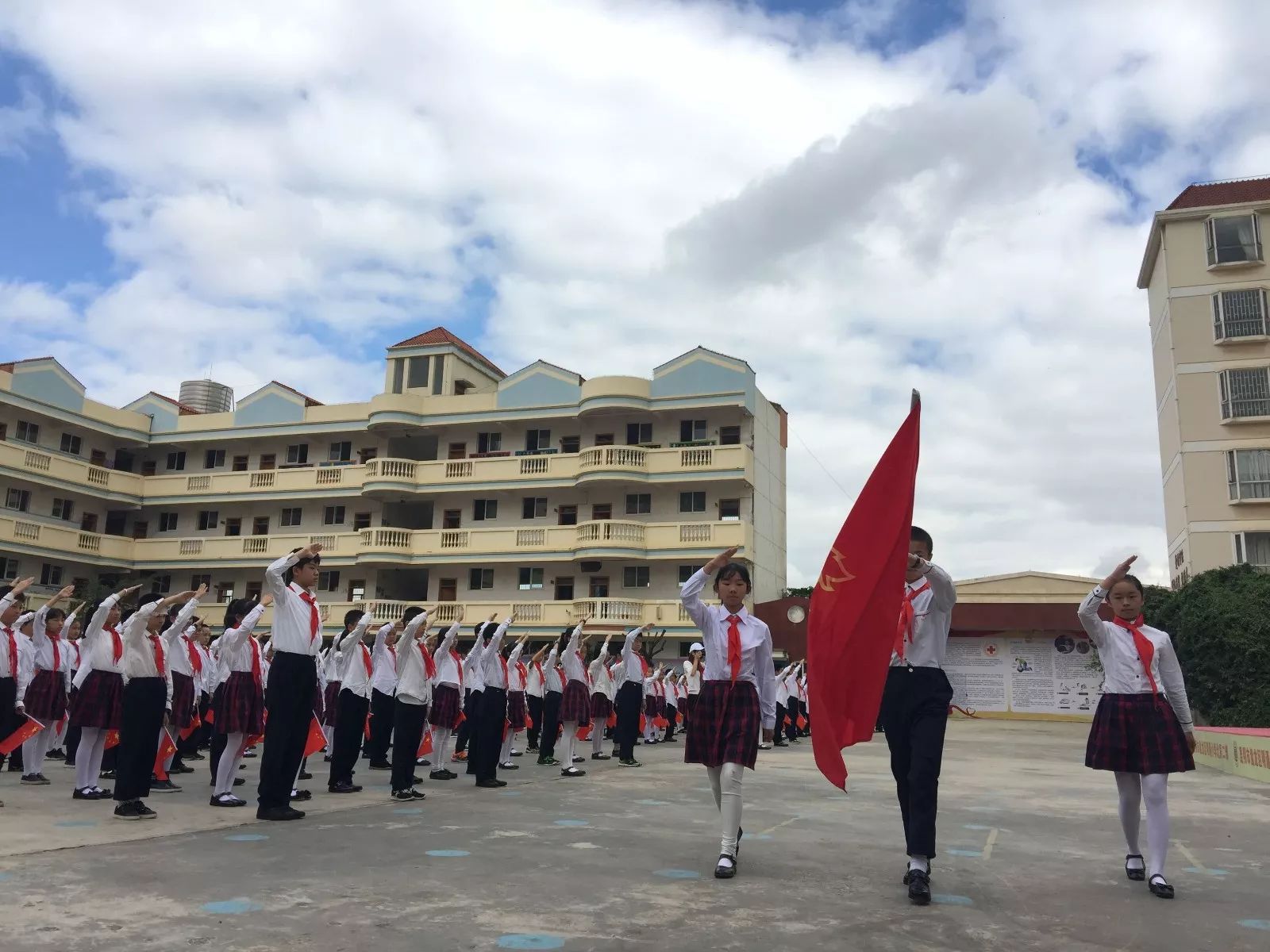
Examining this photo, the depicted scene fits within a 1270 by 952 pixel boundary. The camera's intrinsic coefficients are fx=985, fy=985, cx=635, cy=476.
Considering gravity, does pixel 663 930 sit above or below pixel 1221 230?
below

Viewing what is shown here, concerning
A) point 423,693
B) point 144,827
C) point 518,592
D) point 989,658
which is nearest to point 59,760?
point 423,693

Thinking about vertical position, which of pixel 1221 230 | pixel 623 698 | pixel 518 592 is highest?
pixel 1221 230

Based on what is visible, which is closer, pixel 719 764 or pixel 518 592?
pixel 719 764

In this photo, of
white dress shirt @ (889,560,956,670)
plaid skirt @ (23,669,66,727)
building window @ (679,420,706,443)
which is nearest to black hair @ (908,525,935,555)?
white dress shirt @ (889,560,956,670)

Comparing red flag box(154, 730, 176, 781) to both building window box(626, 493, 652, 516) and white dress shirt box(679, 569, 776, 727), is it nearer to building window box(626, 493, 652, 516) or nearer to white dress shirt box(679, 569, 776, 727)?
white dress shirt box(679, 569, 776, 727)

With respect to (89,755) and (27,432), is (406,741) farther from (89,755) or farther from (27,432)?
(27,432)

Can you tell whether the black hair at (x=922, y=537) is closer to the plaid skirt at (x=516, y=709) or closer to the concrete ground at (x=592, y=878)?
the concrete ground at (x=592, y=878)

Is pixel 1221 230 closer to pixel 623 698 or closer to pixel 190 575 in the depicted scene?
pixel 623 698

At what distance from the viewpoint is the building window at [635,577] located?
32.5 m

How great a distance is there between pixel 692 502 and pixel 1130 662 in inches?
1073

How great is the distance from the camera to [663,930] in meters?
3.92

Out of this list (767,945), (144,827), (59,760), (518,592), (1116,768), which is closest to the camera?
(767,945)

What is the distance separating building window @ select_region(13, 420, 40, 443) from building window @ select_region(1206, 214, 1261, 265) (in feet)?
127

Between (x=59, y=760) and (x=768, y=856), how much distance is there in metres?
10.3
